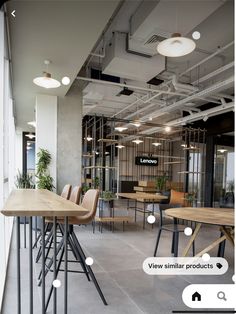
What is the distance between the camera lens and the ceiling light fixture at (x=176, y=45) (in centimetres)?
267

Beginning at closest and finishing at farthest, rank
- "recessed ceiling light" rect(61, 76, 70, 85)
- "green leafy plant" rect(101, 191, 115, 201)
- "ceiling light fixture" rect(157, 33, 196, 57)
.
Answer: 1. "ceiling light fixture" rect(157, 33, 196, 57)
2. "recessed ceiling light" rect(61, 76, 70, 85)
3. "green leafy plant" rect(101, 191, 115, 201)

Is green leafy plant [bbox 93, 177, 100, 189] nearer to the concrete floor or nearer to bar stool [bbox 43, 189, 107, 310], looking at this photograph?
the concrete floor

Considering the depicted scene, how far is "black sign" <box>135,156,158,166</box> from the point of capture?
1305 centimetres

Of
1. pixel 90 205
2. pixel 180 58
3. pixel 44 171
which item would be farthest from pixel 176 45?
pixel 44 171

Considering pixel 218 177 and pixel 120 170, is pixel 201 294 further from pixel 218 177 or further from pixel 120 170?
pixel 120 170

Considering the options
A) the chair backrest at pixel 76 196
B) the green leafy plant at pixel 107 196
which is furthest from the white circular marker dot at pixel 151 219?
the chair backrest at pixel 76 196

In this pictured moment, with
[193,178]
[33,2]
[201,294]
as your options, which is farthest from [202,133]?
[201,294]

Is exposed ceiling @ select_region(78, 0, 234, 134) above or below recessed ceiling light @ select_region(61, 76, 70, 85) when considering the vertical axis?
above

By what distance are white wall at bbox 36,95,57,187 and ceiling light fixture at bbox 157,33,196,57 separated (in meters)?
3.35

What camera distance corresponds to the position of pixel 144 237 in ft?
15.4

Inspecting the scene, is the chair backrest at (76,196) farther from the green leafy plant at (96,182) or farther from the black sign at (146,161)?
the black sign at (146,161)

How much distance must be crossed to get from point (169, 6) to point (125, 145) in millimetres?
10352

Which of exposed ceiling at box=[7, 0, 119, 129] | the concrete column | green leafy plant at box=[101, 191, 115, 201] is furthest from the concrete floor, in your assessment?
exposed ceiling at box=[7, 0, 119, 129]

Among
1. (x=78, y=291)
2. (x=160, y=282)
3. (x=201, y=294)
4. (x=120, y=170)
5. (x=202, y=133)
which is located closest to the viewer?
(x=201, y=294)
